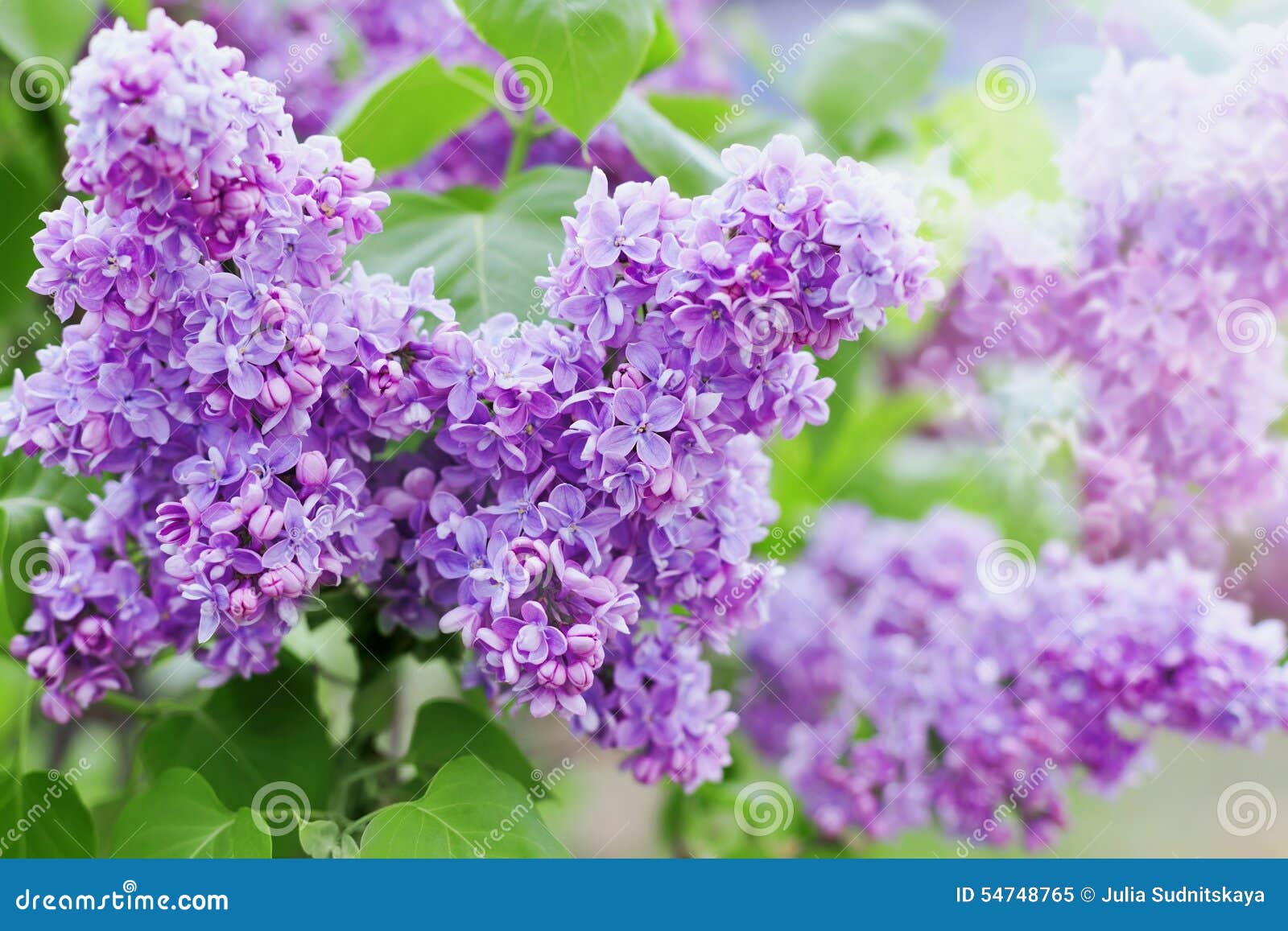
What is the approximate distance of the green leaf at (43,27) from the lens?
29.5 inches

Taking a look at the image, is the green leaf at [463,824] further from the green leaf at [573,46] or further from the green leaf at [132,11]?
the green leaf at [132,11]

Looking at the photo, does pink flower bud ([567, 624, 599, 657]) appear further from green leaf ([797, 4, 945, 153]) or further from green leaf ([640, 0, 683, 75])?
green leaf ([797, 4, 945, 153])

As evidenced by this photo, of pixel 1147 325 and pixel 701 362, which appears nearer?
pixel 701 362

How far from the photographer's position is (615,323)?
1.80ft

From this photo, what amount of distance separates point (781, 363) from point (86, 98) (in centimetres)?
33

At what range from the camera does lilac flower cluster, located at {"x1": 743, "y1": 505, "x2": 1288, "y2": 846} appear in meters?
0.81

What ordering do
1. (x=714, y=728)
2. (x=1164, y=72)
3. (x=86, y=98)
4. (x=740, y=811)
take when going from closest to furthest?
(x=86, y=98), (x=714, y=728), (x=1164, y=72), (x=740, y=811)

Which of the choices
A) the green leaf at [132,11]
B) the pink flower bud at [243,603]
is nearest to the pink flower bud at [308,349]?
the pink flower bud at [243,603]

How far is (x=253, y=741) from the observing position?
2.27ft

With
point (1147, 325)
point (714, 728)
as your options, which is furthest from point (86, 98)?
point (1147, 325)

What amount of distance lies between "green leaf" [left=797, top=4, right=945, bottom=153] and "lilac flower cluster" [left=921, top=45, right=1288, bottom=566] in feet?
0.58

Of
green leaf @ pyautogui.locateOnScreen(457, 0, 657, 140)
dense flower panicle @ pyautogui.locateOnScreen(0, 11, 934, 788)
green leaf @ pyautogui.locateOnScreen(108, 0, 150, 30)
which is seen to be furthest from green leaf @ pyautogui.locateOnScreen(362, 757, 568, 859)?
green leaf @ pyautogui.locateOnScreen(108, 0, 150, 30)

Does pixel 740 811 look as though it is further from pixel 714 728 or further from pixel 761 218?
pixel 761 218

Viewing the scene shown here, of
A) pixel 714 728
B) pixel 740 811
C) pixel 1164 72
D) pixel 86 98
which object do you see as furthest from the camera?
pixel 740 811
